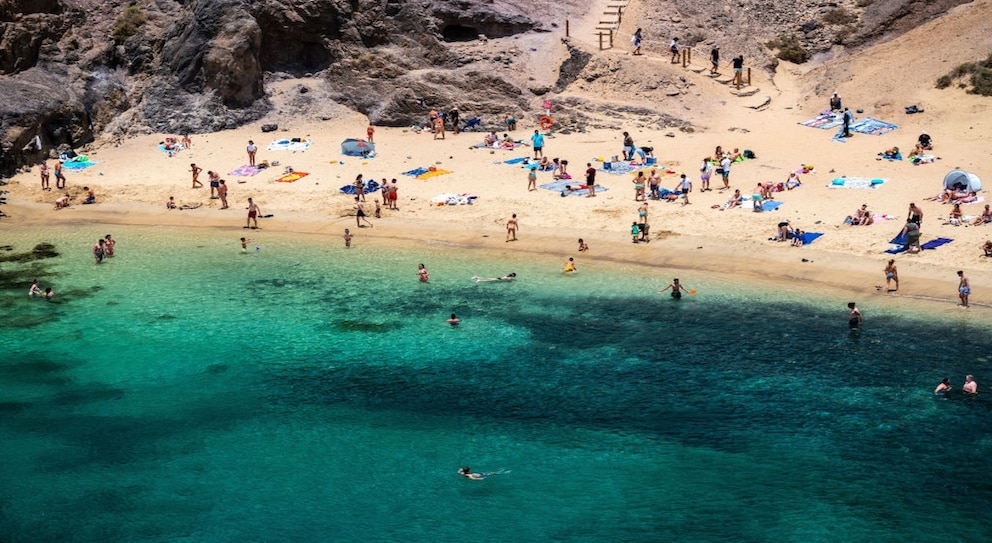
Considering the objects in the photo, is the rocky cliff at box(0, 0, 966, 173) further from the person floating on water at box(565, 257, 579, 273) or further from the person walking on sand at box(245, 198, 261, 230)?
the person floating on water at box(565, 257, 579, 273)

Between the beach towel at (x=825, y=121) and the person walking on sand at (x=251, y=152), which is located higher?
the beach towel at (x=825, y=121)

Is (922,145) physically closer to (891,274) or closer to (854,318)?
(891,274)

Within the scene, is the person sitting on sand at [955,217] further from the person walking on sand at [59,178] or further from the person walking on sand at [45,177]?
the person walking on sand at [45,177]

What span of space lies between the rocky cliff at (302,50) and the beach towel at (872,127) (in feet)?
35.3

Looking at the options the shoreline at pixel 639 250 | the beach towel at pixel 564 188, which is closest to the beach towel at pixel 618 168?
the beach towel at pixel 564 188

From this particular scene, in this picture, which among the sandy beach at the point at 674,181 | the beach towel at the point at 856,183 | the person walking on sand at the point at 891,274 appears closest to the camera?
the person walking on sand at the point at 891,274

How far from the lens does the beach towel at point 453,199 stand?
1865 inches

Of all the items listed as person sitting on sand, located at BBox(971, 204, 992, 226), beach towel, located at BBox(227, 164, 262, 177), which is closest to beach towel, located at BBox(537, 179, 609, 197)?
beach towel, located at BBox(227, 164, 262, 177)

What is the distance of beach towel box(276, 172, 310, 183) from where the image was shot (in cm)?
5147

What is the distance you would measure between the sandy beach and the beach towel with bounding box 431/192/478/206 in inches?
12.0

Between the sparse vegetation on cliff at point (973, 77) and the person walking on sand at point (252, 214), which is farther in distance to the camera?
the sparse vegetation on cliff at point (973, 77)

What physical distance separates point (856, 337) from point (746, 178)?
15.1 m

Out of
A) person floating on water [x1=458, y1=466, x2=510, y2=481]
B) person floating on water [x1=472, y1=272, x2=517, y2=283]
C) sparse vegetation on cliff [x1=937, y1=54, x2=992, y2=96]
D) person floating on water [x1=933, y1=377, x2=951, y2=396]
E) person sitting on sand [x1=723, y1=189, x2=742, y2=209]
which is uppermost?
sparse vegetation on cliff [x1=937, y1=54, x2=992, y2=96]

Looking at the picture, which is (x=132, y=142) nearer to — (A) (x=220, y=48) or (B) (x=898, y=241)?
(A) (x=220, y=48)
